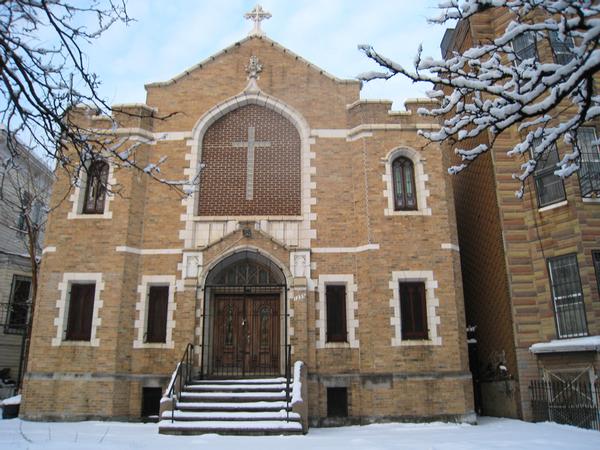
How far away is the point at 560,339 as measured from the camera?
12.6 meters

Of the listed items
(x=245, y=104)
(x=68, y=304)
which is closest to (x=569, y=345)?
(x=245, y=104)

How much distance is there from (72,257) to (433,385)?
31.7 feet

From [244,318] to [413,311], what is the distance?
4.36m

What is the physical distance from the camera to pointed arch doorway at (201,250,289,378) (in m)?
13.6

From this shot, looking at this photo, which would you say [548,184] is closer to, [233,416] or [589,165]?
[589,165]

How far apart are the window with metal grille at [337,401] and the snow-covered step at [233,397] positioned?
177cm

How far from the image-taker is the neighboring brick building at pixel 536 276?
12406 millimetres

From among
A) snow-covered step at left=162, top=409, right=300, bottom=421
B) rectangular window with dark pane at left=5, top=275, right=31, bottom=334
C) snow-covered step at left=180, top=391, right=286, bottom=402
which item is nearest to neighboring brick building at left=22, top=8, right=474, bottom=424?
snow-covered step at left=180, top=391, right=286, bottom=402

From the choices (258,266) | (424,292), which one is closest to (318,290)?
(258,266)

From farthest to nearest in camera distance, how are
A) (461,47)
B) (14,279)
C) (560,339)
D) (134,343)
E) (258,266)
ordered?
(14,279), (461,47), (258,266), (134,343), (560,339)

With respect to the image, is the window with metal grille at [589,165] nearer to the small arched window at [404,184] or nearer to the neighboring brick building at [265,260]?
the neighboring brick building at [265,260]

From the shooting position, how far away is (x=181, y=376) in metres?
12.2

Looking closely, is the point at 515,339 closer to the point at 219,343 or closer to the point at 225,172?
the point at 219,343

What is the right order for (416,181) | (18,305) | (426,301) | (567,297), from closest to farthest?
(567,297) → (426,301) → (416,181) → (18,305)
